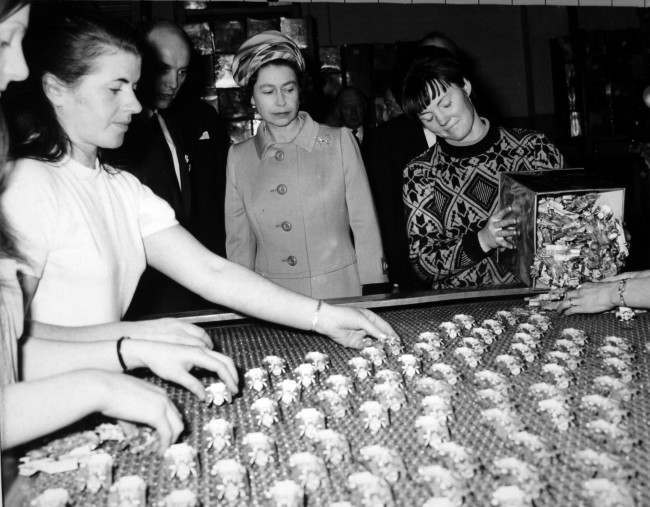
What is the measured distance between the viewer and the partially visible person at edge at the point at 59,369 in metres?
0.97

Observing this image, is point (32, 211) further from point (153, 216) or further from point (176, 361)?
point (176, 361)

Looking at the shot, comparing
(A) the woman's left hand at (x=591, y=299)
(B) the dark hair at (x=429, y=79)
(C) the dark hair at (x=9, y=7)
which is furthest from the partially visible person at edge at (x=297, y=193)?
(C) the dark hair at (x=9, y=7)

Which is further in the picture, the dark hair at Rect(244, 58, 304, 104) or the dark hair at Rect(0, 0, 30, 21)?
the dark hair at Rect(244, 58, 304, 104)

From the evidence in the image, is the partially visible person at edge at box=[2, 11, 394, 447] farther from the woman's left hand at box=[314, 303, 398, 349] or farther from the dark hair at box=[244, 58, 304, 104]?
the dark hair at box=[244, 58, 304, 104]

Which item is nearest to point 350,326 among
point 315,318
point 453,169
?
point 315,318

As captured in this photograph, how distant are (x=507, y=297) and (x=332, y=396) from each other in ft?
3.60

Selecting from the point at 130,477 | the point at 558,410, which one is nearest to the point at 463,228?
the point at 558,410

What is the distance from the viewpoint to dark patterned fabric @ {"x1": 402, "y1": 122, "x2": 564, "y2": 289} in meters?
2.53

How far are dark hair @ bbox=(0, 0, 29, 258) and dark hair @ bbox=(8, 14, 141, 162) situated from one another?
0.22 meters

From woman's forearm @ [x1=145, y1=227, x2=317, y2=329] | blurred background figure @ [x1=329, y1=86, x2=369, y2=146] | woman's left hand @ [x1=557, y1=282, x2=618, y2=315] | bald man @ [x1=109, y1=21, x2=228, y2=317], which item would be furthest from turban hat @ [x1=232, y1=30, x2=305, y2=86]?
blurred background figure @ [x1=329, y1=86, x2=369, y2=146]

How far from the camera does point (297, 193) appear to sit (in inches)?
114

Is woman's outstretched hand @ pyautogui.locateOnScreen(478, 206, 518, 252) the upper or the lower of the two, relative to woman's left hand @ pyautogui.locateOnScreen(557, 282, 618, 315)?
upper

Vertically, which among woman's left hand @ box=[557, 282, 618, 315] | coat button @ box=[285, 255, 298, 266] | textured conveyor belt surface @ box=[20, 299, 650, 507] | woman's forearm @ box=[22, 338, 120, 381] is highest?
coat button @ box=[285, 255, 298, 266]

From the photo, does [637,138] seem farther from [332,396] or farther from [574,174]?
[332,396]
